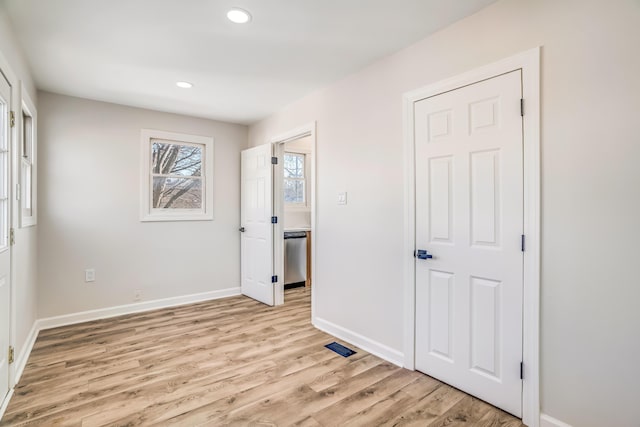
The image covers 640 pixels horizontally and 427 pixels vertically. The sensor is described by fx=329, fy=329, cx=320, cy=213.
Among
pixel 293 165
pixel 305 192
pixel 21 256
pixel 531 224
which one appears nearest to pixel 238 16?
pixel 531 224

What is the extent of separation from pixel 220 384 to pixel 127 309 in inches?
87.4

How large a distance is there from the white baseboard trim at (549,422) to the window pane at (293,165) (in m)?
4.54

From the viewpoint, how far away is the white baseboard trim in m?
1.74

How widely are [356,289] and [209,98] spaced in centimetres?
258

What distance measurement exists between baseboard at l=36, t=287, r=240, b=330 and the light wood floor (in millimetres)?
146

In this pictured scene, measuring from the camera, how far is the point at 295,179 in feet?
18.5

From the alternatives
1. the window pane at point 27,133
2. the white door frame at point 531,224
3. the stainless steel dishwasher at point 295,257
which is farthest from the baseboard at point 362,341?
the window pane at point 27,133

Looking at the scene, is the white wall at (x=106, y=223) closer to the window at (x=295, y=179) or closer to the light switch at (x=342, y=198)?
the window at (x=295, y=179)

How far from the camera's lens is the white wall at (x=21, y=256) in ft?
6.96

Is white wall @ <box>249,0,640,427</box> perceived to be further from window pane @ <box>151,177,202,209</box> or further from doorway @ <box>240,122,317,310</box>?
window pane @ <box>151,177,202,209</box>

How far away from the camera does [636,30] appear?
1500mm

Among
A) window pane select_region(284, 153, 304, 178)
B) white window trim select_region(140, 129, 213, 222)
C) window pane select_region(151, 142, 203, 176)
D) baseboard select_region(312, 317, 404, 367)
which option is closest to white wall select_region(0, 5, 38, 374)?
white window trim select_region(140, 129, 213, 222)

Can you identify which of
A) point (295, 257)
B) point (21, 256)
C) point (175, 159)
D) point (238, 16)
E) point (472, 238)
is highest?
point (238, 16)

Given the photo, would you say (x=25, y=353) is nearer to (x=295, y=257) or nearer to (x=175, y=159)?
(x=175, y=159)
